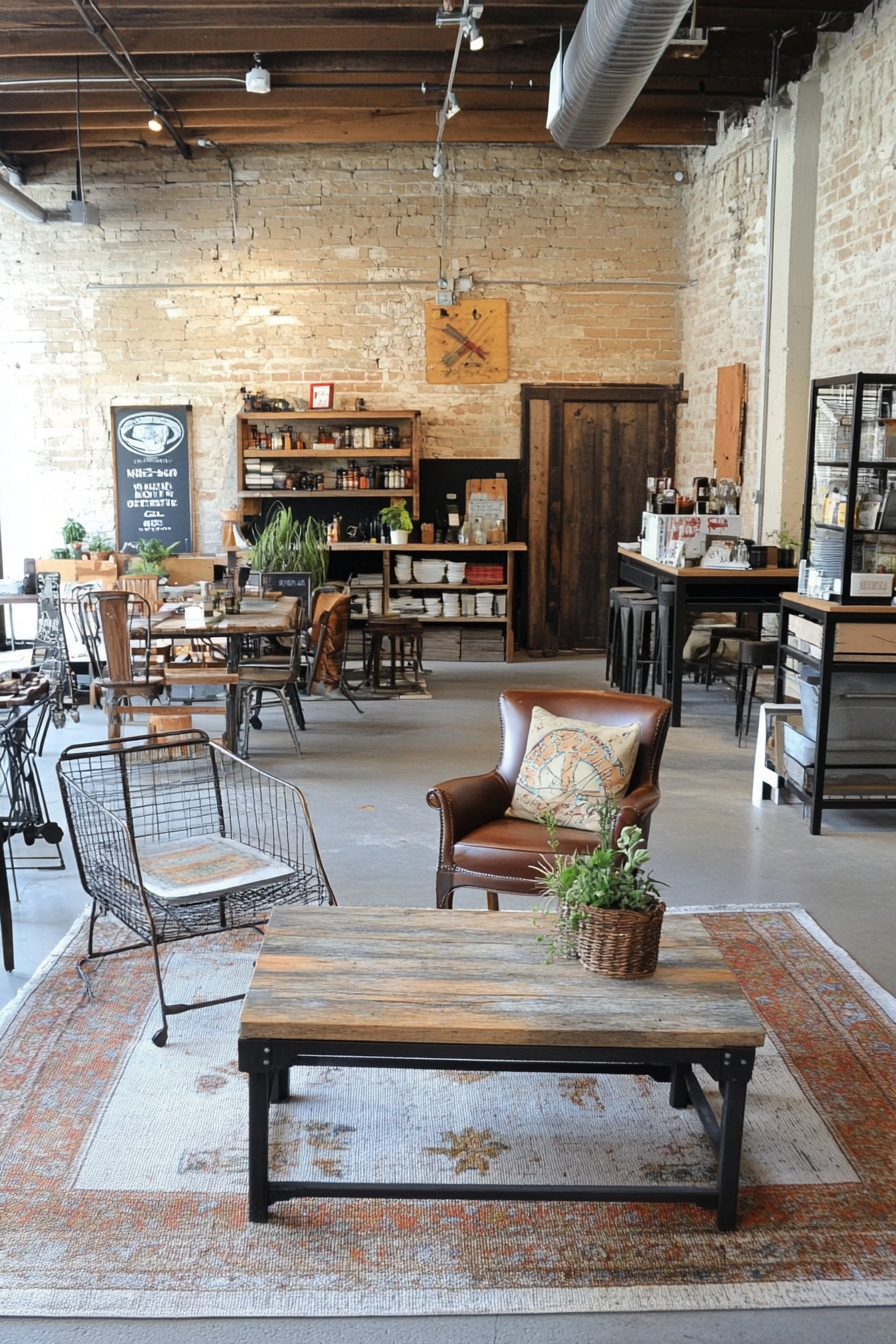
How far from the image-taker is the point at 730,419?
32.4 ft

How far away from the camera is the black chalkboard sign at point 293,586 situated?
8727 millimetres

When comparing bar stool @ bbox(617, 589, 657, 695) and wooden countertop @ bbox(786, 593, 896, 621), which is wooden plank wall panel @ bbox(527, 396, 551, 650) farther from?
wooden countertop @ bbox(786, 593, 896, 621)

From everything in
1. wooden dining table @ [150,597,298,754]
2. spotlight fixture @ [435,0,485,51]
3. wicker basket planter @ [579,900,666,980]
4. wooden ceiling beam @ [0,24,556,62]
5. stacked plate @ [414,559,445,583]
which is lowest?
wicker basket planter @ [579,900,666,980]

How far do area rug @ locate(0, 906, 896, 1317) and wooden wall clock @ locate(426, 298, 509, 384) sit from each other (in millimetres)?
8285

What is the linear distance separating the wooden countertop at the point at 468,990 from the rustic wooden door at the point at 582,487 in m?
8.32

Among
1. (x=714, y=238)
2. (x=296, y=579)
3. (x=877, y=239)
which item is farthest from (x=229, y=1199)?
(x=714, y=238)

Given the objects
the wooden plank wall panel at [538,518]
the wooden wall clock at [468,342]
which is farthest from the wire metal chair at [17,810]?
the wooden wall clock at [468,342]

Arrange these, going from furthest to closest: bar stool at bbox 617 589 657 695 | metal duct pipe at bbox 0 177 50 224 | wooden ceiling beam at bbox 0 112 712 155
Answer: wooden ceiling beam at bbox 0 112 712 155 → metal duct pipe at bbox 0 177 50 224 → bar stool at bbox 617 589 657 695

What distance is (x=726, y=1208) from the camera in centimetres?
281

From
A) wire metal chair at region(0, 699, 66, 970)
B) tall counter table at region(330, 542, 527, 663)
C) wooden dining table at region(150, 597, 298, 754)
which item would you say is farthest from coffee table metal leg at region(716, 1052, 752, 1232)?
tall counter table at region(330, 542, 527, 663)

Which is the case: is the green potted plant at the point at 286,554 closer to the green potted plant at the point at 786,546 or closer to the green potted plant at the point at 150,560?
the green potted plant at the point at 150,560

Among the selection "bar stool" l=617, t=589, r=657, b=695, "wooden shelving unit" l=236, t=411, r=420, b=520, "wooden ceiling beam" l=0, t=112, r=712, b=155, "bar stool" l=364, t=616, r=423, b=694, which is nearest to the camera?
"bar stool" l=617, t=589, r=657, b=695

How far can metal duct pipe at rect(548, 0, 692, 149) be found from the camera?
5270mm

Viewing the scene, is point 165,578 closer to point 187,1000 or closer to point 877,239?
point 877,239
